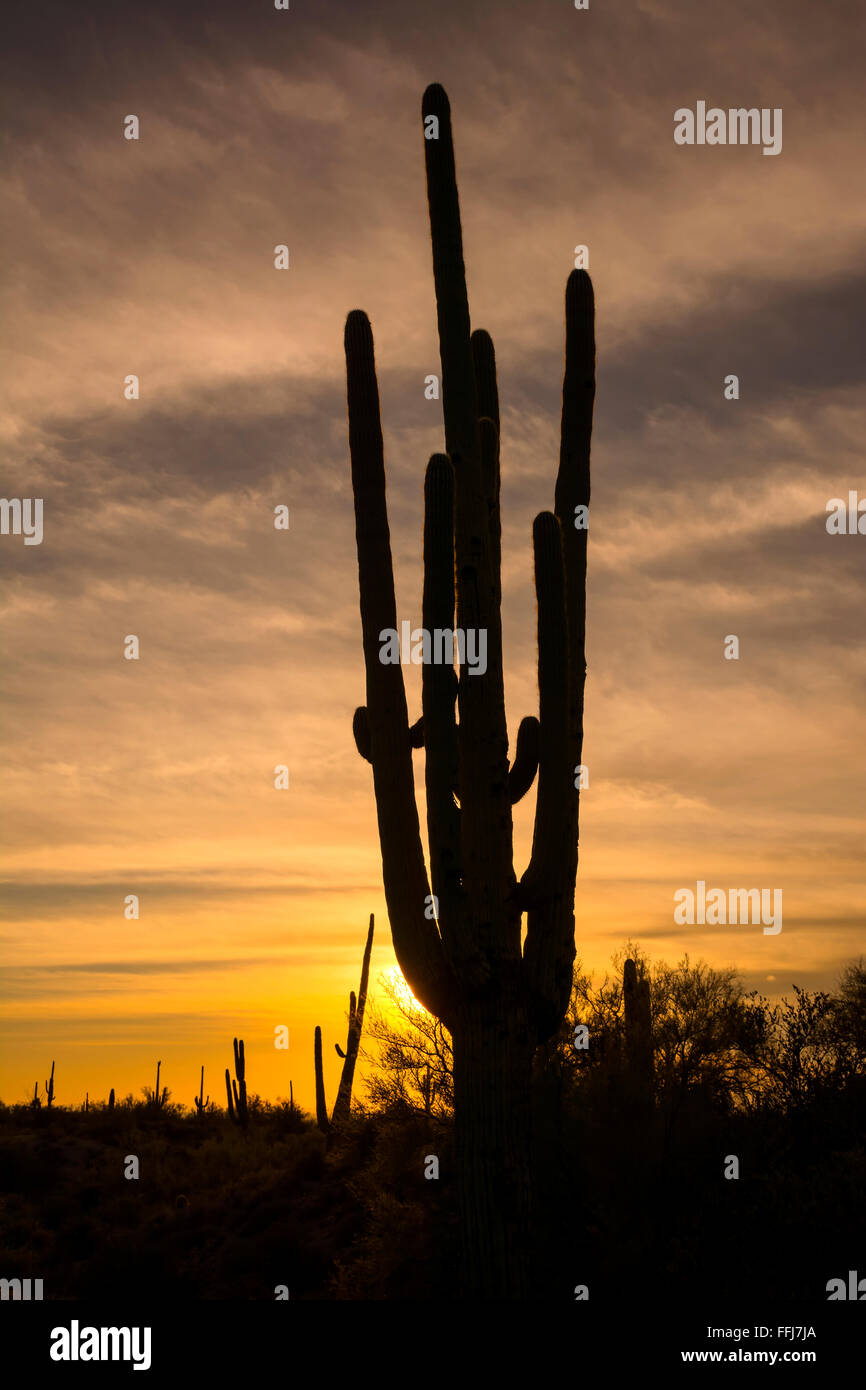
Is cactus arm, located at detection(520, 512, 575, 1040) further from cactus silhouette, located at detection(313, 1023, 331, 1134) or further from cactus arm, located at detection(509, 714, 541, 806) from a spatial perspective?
cactus silhouette, located at detection(313, 1023, 331, 1134)

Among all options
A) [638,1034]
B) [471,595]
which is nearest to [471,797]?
[471,595]

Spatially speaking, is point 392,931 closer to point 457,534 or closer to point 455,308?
point 457,534

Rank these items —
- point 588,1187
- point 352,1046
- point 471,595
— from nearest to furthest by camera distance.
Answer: point 471,595
point 588,1187
point 352,1046

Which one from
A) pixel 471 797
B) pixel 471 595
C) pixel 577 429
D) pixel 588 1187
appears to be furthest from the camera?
pixel 588 1187

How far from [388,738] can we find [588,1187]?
6.89 metres

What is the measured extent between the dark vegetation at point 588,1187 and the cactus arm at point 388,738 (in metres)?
5.16

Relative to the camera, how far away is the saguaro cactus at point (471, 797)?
8.28m

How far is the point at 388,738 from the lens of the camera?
885cm

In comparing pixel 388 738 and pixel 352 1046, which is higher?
pixel 388 738

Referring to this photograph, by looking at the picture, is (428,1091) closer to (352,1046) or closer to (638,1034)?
(638,1034)

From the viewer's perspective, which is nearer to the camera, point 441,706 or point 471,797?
point 471,797

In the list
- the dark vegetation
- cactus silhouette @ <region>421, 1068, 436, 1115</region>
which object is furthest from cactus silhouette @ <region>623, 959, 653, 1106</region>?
cactus silhouette @ <region>421, 1068, 436, 1115</region>

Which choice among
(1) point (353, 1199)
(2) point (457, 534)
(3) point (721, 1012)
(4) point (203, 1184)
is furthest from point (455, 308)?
(4) point (203, 1184)

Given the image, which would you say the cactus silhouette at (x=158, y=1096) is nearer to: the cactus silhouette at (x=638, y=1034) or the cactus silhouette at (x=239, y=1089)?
the cactus silhouette at (x=239, y=1089)
